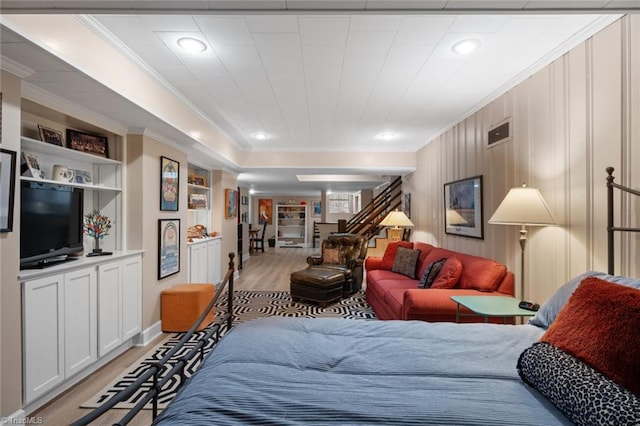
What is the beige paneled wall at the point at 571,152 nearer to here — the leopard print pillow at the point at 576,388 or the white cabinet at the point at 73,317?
the leopard print pillow at the point at 576,388

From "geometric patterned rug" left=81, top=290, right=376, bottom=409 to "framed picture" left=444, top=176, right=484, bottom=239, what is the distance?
162 centimetres

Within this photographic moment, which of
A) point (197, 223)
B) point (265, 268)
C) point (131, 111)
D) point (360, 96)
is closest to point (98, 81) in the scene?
point (131, 111)

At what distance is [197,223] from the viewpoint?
5.52 metres

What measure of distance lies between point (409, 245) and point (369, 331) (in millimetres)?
3460

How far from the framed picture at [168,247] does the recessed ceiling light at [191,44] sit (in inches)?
78.8

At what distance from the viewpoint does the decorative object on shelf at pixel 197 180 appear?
503cm

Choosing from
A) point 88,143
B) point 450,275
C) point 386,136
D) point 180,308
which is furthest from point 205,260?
point 450,275

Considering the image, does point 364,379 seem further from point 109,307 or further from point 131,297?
point 131,297

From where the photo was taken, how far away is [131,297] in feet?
9.87

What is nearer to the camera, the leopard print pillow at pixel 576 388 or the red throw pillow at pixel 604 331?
the leopard print pillow at pixel 576 388

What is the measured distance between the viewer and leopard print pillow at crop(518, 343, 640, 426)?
83 cm

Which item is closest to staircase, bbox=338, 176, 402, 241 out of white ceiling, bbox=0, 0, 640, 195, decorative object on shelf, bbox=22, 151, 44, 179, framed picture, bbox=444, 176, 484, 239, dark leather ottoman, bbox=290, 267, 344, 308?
dark leather ottoman, bbox=290, 267, 344, 308

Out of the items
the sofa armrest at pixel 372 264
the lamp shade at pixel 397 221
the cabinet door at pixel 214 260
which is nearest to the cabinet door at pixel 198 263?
the cabinet door at pixel 214 260

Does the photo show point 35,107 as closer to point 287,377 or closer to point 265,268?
point 287,377
